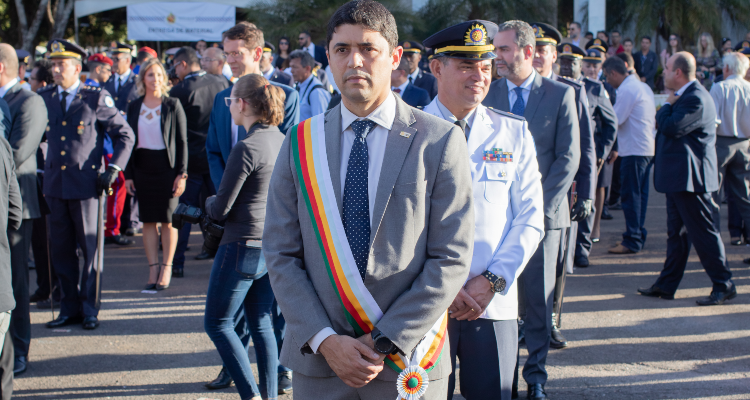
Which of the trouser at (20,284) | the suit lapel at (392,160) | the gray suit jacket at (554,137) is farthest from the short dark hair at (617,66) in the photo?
the suit lapel at (392,160)

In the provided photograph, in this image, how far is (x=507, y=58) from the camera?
4.06 meters

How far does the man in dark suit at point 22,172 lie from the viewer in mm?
4324

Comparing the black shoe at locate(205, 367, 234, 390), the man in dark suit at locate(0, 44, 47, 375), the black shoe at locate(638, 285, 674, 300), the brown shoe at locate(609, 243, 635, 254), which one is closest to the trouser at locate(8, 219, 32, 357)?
the man in dark suit at locate(0, 44, 47, 375)

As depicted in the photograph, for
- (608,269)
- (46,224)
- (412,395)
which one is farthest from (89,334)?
(608,269)

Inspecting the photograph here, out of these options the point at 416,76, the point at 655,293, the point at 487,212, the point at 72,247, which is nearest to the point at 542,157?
the point at 487,212

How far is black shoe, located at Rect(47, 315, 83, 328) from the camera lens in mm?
5391

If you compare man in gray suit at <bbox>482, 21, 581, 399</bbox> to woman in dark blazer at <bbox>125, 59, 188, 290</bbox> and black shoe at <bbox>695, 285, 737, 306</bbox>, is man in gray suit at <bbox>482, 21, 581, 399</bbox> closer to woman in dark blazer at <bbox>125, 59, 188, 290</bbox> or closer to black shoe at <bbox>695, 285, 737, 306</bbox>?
black shoe at <bbox>695, 285, 737, 306</bbox>

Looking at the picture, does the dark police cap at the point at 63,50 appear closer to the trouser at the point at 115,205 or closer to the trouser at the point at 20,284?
the trouser at the point at 20,284

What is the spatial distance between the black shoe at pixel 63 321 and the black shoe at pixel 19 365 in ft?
2.91

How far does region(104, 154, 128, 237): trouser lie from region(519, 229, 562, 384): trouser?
5747 millimetres

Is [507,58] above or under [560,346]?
above

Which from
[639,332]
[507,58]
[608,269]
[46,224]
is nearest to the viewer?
[507,58]

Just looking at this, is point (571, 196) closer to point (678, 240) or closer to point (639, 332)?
point (639, 332)

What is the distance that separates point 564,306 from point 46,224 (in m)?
4.55
